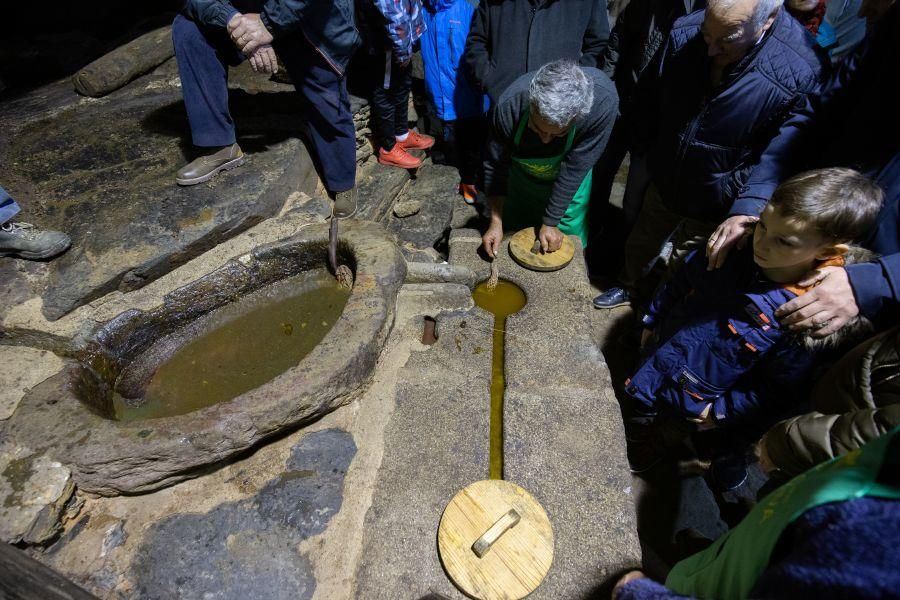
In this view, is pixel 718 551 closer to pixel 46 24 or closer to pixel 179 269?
pixel 179 269

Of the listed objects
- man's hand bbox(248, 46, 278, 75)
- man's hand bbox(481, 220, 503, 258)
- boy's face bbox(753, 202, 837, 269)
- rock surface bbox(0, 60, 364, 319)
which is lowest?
man's hand bbox(481, 220, 503, 258)

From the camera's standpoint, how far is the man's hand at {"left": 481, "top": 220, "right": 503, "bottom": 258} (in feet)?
9.93

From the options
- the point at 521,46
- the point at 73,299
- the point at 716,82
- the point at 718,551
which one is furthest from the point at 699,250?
the point at 73,299

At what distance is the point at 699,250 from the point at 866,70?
0.99 metres

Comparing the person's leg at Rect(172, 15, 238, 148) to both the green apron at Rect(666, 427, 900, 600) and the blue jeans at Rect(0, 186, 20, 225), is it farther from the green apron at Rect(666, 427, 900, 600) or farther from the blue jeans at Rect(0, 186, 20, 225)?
the green apron at Rect(666, 427, 900, 600)

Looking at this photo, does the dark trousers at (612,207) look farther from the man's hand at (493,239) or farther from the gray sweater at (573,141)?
the man's hand at (493,239)

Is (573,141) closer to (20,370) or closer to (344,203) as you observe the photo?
(344,203)

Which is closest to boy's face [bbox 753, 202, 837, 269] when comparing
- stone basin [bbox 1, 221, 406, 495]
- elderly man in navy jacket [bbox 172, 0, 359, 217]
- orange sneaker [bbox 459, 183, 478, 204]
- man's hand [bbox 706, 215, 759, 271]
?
man's hand [bbox 706, 215, 759, 271]

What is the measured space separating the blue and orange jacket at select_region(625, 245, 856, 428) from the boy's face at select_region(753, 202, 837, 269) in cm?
13

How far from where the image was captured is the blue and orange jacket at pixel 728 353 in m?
1.84

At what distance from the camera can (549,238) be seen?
2990mm

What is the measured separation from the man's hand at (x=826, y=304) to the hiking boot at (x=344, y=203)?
9.97 feet

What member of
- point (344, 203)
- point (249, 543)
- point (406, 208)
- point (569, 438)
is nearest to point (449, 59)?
point (406, 208)

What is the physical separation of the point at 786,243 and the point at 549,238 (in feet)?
4.82
